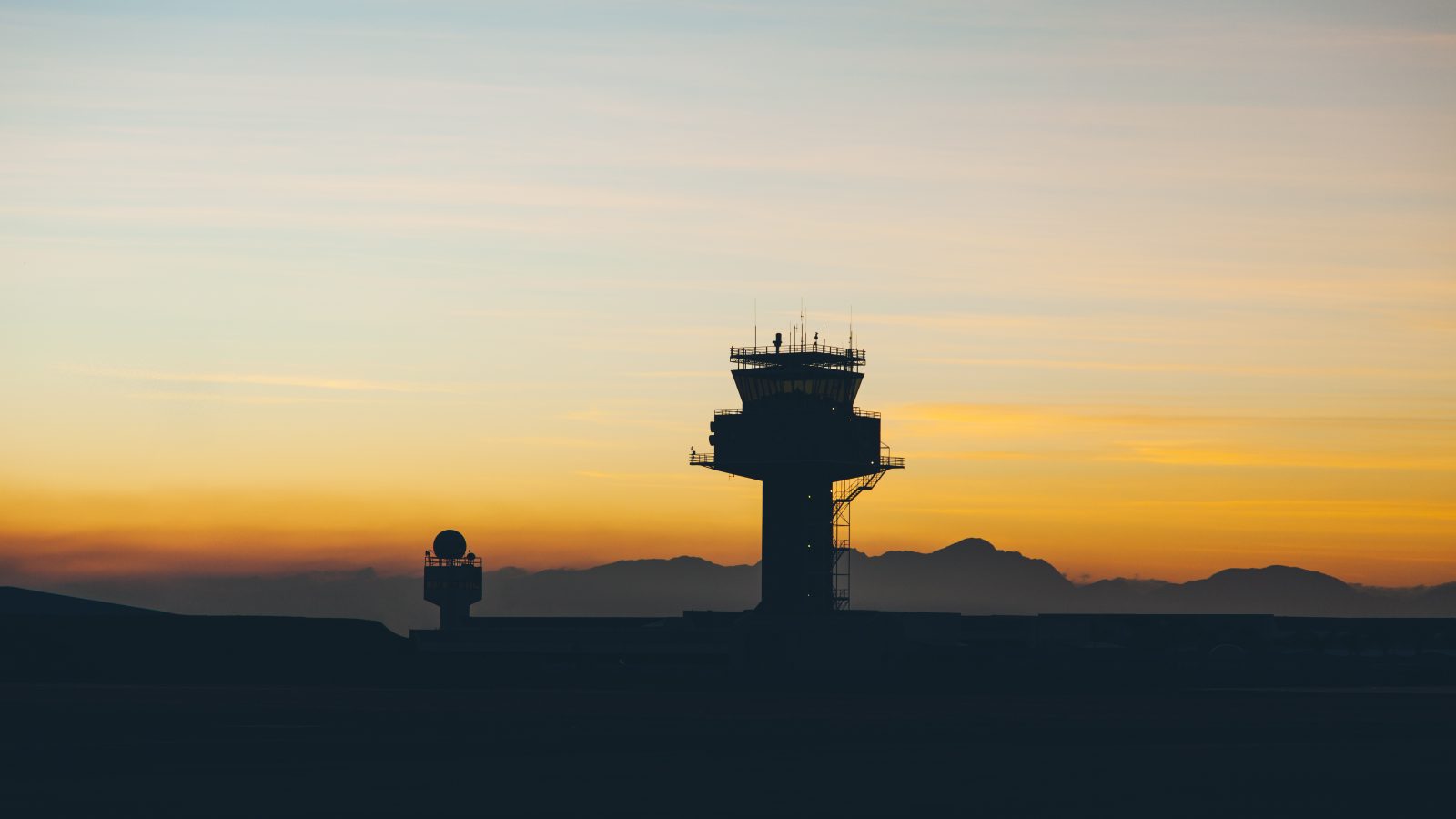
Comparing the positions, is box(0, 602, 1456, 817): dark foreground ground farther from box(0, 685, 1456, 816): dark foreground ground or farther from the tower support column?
the tower support column

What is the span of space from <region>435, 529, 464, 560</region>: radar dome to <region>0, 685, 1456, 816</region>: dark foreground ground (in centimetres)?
11036

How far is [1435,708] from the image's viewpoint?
252 ft

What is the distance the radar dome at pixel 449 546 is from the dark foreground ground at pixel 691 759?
110m

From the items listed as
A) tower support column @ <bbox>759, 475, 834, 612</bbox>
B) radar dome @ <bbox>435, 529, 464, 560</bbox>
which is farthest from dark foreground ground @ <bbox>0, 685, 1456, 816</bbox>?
radar dome @ <bbox>435, 529, 464, 560</bbox>

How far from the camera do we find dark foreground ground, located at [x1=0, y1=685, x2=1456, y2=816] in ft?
109

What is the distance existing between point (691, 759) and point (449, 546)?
143 meters

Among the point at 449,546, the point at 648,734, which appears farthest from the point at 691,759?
the point at 449,546

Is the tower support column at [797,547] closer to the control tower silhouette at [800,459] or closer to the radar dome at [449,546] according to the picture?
the control tower silhouette at [800,459]

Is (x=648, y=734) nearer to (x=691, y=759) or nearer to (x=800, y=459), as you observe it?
(x=691, y=759)

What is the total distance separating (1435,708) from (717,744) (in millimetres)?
41723

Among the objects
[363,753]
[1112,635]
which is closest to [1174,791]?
[363,753]

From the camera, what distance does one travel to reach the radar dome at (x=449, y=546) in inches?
7195

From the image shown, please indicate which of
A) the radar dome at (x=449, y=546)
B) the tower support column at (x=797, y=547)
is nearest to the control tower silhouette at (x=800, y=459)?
the tower support column at (x=797, y=547)

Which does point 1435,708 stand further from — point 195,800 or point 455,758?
point 195,800
